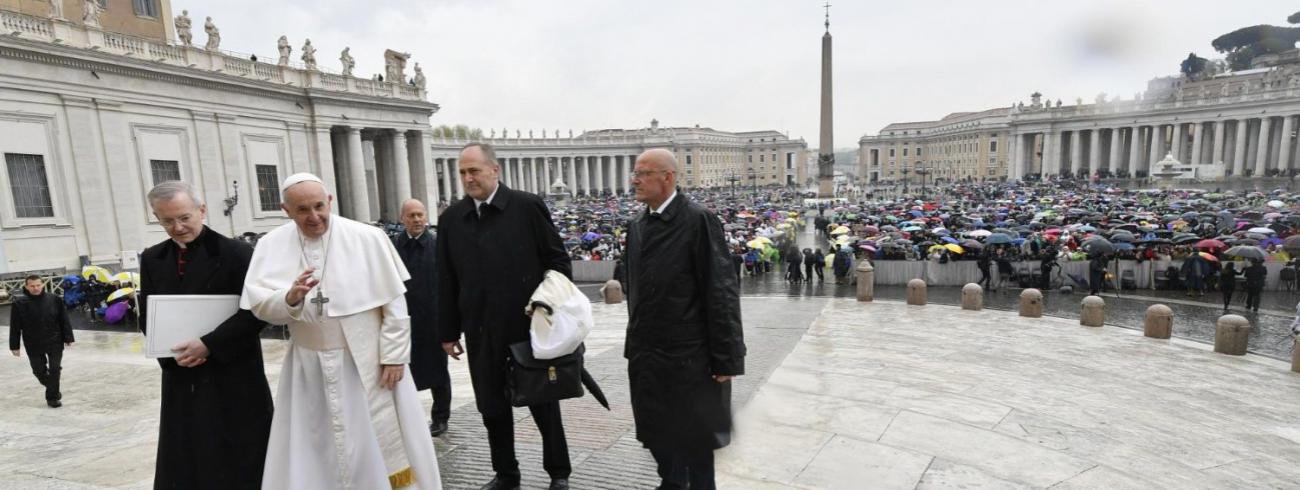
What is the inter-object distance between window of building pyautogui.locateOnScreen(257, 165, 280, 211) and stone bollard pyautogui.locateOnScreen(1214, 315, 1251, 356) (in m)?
33.2

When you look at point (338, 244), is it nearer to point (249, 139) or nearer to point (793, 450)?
point (793, 450)

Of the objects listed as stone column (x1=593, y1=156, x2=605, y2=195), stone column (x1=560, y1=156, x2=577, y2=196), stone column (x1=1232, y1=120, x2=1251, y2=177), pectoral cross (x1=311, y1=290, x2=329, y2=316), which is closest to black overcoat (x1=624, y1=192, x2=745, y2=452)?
pectoral cross (x1=311, y1=290, x2=329, y2=316)

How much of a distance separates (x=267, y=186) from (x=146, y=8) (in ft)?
35.3

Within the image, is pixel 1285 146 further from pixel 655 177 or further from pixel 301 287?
pixel 301 287

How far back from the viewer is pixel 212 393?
3021 mm

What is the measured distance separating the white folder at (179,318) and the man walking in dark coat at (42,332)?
604 cm

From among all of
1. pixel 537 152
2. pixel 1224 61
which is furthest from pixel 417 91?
pixel 1224 61

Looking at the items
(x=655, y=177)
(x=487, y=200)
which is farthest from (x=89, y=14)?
(x=655, y=177)

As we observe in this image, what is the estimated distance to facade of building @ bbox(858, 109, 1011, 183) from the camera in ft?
347

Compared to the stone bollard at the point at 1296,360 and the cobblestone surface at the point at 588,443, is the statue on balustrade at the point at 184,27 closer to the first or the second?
the cobblestone surface at the point at 588,443

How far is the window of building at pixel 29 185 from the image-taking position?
19703 mm

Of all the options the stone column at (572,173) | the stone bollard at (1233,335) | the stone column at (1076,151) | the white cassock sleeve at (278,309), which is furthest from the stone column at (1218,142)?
the white cassock sleeve at (278,309)

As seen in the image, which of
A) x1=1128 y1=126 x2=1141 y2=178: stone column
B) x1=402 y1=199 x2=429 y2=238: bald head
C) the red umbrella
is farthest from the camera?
x1=1128 y1=126 x2=1141 y2=178: stone column

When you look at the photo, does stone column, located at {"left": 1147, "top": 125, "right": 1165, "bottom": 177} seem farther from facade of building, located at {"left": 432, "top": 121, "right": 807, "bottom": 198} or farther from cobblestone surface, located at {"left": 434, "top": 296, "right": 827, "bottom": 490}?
cobblestone surface, located at {"left": 434, "top": 296, "right": 827, "bottom": 490}
